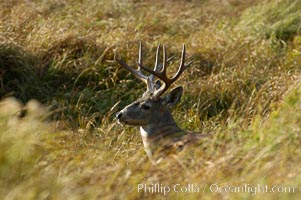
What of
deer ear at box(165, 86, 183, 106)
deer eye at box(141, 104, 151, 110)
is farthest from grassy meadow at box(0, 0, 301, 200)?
deer ear at box(165, 86, 183, 106)

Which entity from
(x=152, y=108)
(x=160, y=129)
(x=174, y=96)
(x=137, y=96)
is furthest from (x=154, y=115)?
(x=137, y=96)

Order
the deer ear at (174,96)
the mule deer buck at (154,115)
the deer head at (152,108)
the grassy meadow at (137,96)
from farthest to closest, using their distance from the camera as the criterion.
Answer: the deer ear at (174,96), the deer head at (152,108), the mule deer buck at (154,115), the grassy meadow at (137,96)

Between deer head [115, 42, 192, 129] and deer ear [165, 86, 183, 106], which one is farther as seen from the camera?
deer ear [165, 86, 183, 106]

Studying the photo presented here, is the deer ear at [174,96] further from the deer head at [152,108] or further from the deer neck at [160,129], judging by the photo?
the deer neck at [160,129]

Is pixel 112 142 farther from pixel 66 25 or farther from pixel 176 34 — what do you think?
pixel 176 34

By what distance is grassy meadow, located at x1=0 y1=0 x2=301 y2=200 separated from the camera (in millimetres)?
4680

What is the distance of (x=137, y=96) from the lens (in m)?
10.0

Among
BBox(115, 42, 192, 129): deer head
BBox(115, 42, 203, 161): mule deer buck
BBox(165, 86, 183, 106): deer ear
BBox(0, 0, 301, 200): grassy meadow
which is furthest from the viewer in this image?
BBox(165, 86, 183, 106): deer ear

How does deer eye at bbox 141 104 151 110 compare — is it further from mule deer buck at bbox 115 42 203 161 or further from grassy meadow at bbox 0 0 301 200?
grassy meadow at bbox 0 0 301 200

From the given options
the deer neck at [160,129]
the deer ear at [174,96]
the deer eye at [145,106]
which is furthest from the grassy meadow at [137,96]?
the deer ear at [174,96]

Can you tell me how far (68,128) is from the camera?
800cm

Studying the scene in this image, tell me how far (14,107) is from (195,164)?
1.13 meters

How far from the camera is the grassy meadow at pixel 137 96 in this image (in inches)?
184

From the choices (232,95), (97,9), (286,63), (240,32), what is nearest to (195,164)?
(232,95)
